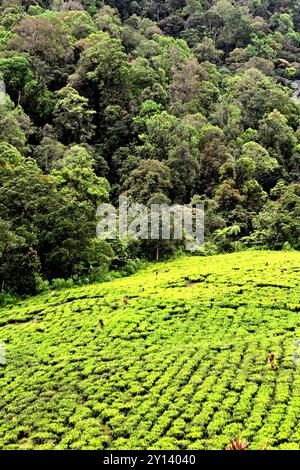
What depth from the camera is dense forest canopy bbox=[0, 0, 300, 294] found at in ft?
120

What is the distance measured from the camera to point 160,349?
2391 cm

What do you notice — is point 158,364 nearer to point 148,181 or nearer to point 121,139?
point 148,181

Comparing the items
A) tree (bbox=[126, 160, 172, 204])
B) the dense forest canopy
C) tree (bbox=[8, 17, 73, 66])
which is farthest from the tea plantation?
tree (bbox=[8, 17, 73, 66])

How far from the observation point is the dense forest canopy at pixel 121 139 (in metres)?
36.6

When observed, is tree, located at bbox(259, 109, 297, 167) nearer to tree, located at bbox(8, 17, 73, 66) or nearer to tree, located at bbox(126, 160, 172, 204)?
tree, located at bbox(126, 160, 172, 204)

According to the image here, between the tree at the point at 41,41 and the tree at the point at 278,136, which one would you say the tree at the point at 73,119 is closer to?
the tree at the point at 41,41

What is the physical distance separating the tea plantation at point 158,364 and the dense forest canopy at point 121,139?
5993mm

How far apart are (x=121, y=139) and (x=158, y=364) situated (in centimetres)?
4628

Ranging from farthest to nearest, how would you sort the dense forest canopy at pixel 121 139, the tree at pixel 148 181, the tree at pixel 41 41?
the tree at pixel 41 41
the tree at pixel 148 181
the dense forest canopy at pixel 121 139

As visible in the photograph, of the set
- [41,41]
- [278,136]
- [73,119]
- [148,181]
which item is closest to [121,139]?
[73,119]

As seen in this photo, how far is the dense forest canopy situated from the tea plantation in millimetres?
5993

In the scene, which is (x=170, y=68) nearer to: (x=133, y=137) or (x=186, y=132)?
(x=133, y=137)

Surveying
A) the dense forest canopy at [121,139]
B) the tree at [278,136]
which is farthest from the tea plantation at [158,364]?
the tree at [278,136]
